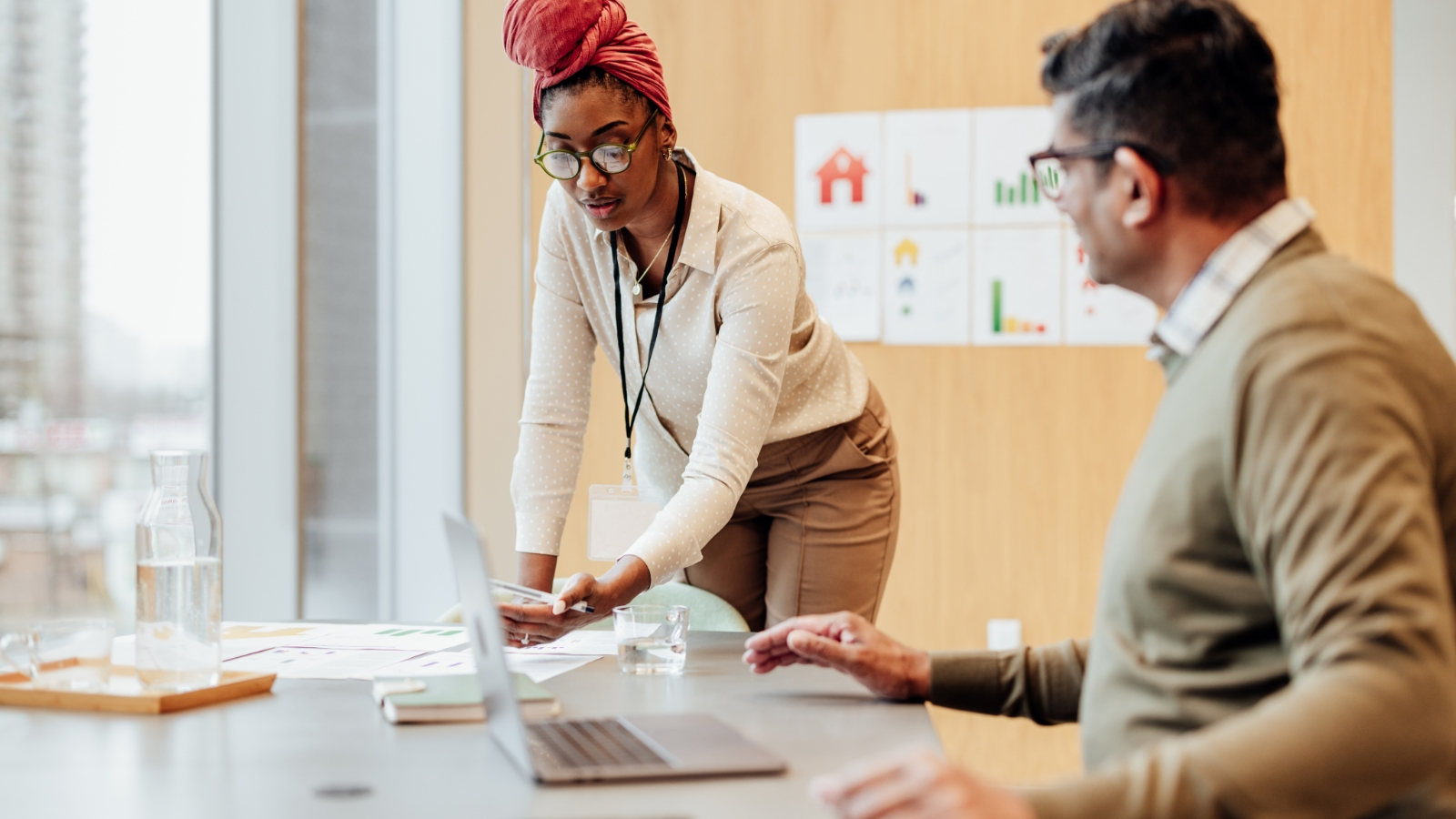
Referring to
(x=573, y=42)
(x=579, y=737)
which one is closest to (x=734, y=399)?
(x=573, y=42)

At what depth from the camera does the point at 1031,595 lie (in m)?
3.64

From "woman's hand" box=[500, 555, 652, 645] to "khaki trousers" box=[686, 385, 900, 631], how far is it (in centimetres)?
55

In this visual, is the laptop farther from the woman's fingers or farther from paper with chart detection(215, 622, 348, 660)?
paper with chart detection(215, 622, 348, 660)

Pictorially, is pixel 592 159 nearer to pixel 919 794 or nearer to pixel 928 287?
pixel 919 794

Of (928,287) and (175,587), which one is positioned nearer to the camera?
(175,587)

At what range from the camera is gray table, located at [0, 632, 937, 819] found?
0.88m

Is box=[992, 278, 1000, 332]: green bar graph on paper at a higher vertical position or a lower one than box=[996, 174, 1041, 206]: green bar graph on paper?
lower

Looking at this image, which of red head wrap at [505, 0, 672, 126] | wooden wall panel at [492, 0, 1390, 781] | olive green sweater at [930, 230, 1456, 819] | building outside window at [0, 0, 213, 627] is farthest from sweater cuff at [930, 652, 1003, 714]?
wooden wall panel at [492, 0, 1390, 781]

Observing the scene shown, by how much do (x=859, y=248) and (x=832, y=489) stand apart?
5.65 ft

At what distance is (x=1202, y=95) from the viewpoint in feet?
3.16

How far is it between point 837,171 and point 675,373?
1.88 m

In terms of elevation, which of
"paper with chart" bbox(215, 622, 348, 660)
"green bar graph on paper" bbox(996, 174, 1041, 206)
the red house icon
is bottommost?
"paper with chart" bbox(215, 622, 348, 660)

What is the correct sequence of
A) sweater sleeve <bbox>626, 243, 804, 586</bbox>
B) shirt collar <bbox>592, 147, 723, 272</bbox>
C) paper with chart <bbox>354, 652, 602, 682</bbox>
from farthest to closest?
shirt collar <bbox>592, 147, 723, 272</bbox> → sweater sleeve <bbox>626, 243, 804, 586</bbox> → paper with chart <bbox>354, 652, 602, 682</bbox>

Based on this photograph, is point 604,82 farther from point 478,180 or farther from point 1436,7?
point 1436,7
